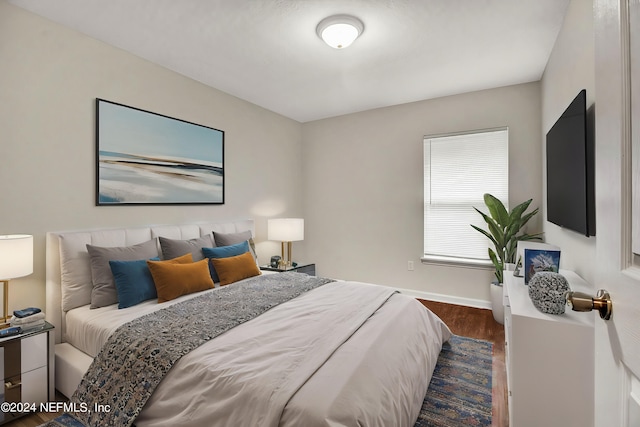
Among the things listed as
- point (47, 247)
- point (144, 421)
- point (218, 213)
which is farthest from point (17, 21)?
point (144, 421)

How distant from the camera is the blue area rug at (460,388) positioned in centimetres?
190

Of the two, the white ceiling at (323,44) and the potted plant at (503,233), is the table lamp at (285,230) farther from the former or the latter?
the potted plant at (503,233)

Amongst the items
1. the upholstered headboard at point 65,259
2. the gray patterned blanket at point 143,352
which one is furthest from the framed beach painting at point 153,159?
the gray patterned blanket at point 143,352

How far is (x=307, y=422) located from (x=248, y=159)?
338 centimetres

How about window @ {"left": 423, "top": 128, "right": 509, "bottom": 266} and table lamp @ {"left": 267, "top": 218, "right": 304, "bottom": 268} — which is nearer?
window @ {"left": 423, "top": 128, "right": 509, "bottom": 266}

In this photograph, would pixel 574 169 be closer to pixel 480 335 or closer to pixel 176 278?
pixel 480 335

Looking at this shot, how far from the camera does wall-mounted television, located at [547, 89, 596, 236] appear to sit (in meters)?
1.70

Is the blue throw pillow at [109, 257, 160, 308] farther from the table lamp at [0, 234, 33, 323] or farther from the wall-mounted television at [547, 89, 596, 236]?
the wall-mounted television at [547, 89, 596, 236]

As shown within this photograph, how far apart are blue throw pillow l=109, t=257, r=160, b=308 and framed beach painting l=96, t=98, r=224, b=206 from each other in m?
0.66

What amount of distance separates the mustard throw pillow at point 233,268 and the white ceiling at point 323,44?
1.86m

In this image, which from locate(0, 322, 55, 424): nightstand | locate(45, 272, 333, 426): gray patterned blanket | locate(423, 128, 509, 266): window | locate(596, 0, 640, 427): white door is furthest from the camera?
locate(423, 128, 509, 266): window

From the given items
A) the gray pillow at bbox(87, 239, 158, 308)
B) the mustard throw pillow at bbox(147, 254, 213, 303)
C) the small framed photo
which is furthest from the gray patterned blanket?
the small framed photo

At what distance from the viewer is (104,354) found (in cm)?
178

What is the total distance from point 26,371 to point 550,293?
2962 millimetres
